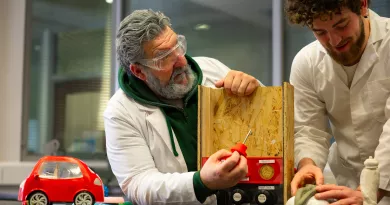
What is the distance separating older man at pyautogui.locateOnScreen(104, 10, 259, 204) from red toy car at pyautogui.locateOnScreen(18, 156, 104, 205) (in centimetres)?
12

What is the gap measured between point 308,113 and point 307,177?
1.08 feet

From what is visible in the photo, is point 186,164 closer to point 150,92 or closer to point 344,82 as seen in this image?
point 150,92

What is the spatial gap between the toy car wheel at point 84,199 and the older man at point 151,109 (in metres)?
0.13

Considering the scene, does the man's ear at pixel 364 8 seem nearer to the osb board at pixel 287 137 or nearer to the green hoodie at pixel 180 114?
the osb board at pixel 287 137

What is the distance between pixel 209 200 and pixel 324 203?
18.9 inches

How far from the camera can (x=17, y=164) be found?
354cm

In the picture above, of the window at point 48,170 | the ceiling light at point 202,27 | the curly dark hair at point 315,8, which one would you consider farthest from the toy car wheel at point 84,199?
the ceiling light at point 202,27

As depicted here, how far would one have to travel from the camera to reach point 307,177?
136 centimetres

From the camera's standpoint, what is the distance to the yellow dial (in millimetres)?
1360

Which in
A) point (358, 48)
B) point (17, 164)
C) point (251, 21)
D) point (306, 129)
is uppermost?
point (251, 21)

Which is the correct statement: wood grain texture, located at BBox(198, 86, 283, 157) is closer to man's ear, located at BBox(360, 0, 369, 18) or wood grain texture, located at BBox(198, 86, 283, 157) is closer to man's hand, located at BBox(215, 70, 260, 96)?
man's hand, located at BBox(215, 70, 260, 96)

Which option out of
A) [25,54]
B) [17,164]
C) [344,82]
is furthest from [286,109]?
[25,54]

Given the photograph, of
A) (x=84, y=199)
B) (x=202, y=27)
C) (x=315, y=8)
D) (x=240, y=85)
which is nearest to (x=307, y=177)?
(x=240, y=85)

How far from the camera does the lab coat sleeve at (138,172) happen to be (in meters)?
1.43
